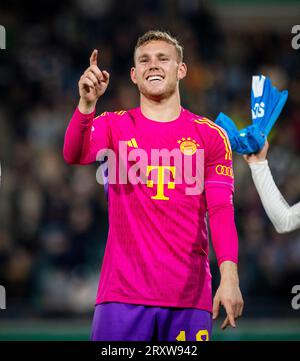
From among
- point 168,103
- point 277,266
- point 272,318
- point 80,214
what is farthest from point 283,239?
point 168,103

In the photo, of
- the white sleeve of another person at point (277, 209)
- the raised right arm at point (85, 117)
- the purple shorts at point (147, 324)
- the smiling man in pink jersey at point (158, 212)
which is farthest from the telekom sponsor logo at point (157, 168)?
the purple shorts at point (147, 324)

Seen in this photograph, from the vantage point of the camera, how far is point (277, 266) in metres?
8.84

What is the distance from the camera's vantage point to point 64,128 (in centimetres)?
1023

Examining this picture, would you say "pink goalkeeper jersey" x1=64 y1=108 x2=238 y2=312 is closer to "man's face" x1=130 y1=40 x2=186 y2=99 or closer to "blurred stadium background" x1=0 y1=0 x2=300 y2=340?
"man's face" x1=130 y1=40 x2=186 y2=99

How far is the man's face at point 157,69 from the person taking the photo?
464cm

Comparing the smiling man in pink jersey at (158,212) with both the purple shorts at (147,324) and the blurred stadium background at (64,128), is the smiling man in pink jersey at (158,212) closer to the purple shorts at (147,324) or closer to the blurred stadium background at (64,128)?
the purple shorts at (147,324)

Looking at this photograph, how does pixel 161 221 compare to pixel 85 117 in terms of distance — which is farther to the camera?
pixel 161 221

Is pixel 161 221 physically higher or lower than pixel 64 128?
lower

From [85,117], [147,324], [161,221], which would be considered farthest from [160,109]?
[147,324]

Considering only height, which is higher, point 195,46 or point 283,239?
point 195,46

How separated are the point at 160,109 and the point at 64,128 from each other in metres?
5.64

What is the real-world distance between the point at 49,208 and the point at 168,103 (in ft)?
15.7

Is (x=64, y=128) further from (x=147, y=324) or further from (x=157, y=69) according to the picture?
(x=147, y=324)
